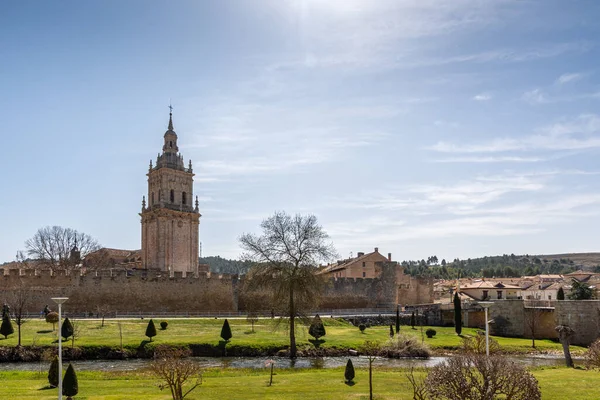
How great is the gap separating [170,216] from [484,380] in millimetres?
64602

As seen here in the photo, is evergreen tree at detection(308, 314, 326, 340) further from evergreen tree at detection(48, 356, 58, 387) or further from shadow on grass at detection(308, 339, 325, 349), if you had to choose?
evergreen tree at detection(48, 356, 58, 387)

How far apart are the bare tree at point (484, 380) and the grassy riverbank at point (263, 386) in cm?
786

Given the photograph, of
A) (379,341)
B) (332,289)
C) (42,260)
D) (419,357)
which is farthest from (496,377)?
(42,260)

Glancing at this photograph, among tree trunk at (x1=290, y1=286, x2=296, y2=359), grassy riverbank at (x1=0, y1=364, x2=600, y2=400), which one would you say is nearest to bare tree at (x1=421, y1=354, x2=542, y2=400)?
grassy riverbank at (x1=0, y1=364, x2=600, y2=400)

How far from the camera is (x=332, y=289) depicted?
65.2 metres

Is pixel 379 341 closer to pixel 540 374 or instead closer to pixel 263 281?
pixel 263 281

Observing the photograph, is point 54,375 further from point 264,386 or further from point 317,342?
point 317,342

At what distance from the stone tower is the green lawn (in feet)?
151

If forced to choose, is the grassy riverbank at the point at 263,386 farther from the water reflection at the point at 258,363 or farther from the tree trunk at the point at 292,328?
the tree trunk at the point at 292,328

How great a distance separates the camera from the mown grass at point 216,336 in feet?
126

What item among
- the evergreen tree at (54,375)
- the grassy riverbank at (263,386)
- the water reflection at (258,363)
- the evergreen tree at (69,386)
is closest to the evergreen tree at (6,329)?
the water reflection at (258,363)

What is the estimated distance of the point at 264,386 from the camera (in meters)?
24.6

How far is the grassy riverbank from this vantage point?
22109 mm

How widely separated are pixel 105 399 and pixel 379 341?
2483 centimetres
